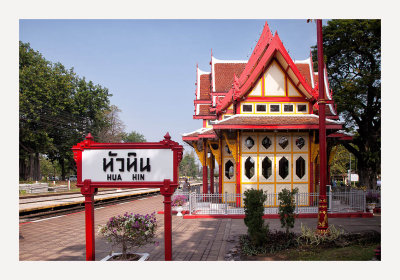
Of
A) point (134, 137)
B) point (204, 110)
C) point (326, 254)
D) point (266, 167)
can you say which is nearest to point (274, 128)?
point (266, 167)

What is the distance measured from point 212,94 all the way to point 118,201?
39.4 feet

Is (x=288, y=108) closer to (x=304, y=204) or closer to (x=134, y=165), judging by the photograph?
(x=304, y=204)

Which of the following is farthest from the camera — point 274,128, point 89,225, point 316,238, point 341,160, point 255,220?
point 341,160

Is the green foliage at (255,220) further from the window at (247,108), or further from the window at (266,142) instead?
the window at (247,108)

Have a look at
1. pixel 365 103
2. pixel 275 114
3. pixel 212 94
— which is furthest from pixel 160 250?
pixel 365 103

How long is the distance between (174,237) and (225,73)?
16832 mm

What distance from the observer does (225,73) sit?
997 inches

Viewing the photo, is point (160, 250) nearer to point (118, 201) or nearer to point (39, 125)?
point (118, 201)

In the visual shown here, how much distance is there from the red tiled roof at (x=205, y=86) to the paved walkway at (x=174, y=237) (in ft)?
40.4

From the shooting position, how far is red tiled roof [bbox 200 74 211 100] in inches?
1016

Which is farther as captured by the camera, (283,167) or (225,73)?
(225,73)

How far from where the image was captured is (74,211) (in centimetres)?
1906

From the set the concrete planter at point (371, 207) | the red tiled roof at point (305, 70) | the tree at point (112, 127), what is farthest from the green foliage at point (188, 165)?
the concrete planter at point (371, 207)

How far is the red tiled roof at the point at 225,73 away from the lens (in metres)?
24.2
